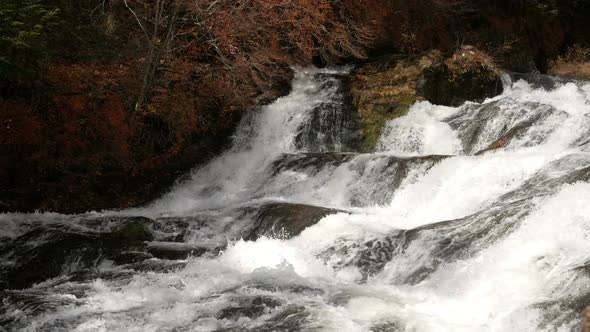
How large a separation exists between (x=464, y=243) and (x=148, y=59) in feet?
27.2

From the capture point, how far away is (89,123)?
37.6 feet

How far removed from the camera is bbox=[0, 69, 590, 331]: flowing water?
19.9ft

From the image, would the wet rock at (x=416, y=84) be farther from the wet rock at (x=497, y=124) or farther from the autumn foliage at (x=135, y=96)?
the autumn foliage at (x=135, y=96)

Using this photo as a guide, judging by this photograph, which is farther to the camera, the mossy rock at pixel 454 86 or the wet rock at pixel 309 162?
the mossy rock at pixel 454 86

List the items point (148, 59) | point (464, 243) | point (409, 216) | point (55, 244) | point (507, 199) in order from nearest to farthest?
point (464, 243) < point (507, 199) < point (55, 244) < point (409, 216) < point (148, 59)

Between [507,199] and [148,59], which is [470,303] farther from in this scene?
[148,59]

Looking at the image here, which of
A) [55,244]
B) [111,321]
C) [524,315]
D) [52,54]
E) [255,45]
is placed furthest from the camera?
[255,45]

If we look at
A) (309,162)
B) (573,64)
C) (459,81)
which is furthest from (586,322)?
(573,64)

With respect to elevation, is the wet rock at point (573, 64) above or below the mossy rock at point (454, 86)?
below

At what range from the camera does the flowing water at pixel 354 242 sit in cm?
607

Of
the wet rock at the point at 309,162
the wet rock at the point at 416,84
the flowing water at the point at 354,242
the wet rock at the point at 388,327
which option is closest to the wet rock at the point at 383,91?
the wet rock at the point at 416,84

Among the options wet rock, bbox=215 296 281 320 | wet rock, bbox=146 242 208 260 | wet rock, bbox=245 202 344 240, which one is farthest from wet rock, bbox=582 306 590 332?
wet rock, bbox=146 242 208 260

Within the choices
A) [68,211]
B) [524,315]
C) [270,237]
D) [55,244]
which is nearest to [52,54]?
[68,211]

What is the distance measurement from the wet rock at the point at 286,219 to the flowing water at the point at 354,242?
0.03 m
